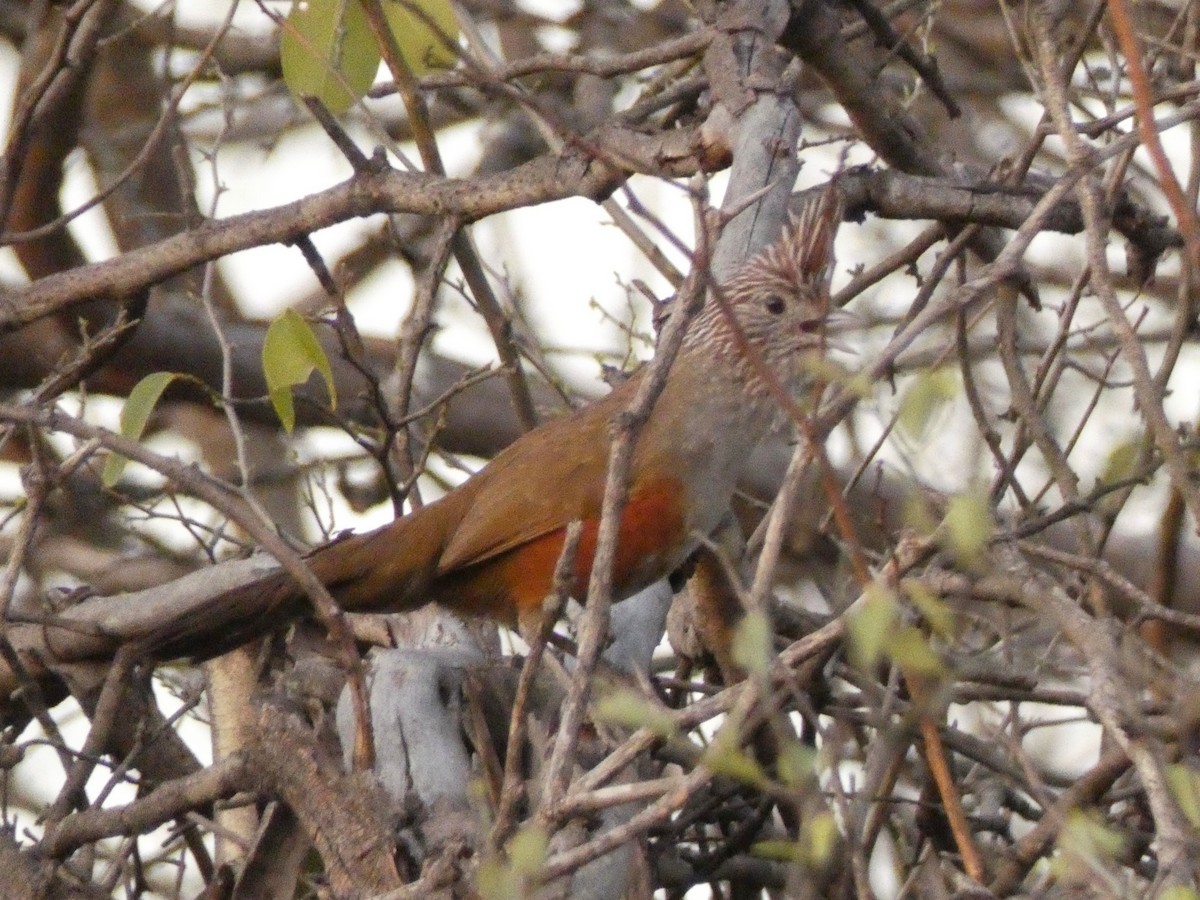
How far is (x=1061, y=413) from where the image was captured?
6.86m

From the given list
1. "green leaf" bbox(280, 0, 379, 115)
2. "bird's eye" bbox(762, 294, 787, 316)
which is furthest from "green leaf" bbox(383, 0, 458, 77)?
"bird's eye" bbox(762, 294, 787, 316)

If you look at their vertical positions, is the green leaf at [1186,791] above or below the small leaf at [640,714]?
below

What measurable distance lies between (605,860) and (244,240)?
73.4 inches

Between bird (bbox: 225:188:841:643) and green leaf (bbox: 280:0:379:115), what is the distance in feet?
3.72

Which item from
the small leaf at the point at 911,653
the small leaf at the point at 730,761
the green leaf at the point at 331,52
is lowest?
the small leaf at the point at 730,761

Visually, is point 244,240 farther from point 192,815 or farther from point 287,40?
point 192,815

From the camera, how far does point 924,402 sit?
7.49 feet

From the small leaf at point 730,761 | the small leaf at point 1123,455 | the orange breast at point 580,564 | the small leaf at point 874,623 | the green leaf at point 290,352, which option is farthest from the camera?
the orange breast at point 580,564

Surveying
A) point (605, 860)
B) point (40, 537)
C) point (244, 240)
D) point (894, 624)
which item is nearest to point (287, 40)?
point (244, 240)

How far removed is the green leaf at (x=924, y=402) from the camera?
2.27 m

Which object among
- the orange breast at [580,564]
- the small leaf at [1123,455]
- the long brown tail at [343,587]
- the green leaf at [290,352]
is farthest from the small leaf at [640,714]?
the long brown tail at [343,587]

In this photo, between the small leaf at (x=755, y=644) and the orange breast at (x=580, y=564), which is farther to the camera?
the orange breast at (x=580, y=564)

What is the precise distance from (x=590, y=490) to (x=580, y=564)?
0.72 feet

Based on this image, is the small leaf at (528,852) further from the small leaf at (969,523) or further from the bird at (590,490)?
the bird at (590,490)
